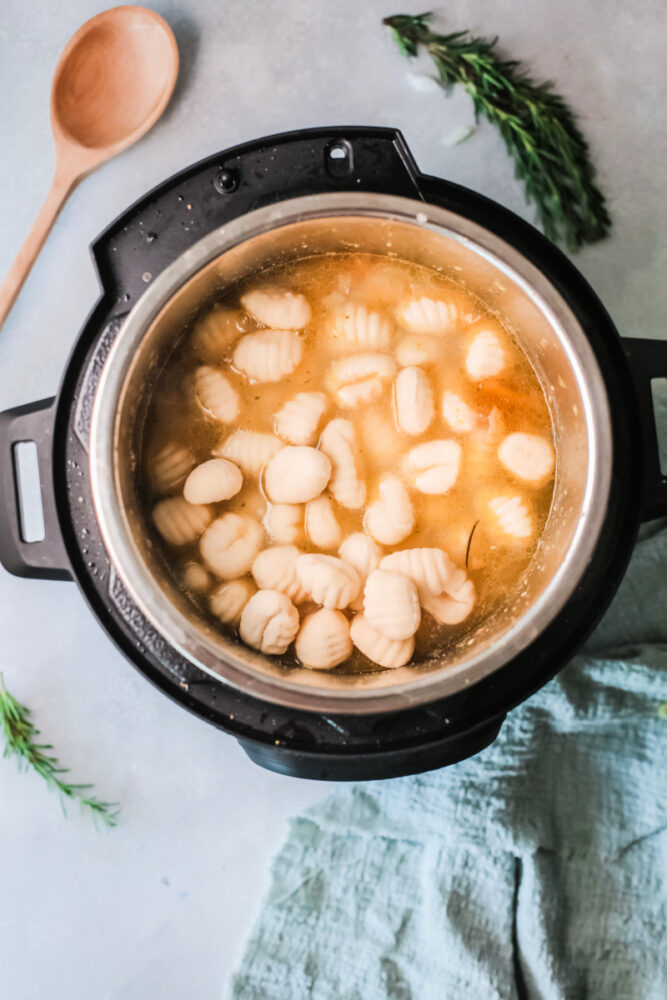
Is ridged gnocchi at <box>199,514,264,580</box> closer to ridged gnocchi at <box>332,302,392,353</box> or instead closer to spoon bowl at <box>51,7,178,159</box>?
ridged gnocchi at <box>332,302,392,353</box>

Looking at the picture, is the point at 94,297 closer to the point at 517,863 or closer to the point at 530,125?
the point at 530,125

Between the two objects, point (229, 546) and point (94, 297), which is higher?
point (94, 297)

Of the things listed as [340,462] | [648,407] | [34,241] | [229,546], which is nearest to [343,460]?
[340,462]

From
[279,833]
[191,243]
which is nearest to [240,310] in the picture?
[191,243]

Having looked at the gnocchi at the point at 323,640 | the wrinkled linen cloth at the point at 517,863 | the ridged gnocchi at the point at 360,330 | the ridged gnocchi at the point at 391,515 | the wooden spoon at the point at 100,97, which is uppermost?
the wooden spoon at the point at 100,97

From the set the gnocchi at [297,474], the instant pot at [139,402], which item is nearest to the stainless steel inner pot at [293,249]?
the instant pot at [139,402]

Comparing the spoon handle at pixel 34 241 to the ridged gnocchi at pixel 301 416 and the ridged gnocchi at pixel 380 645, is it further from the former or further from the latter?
the ridged gnocchi at pixel 380 645
